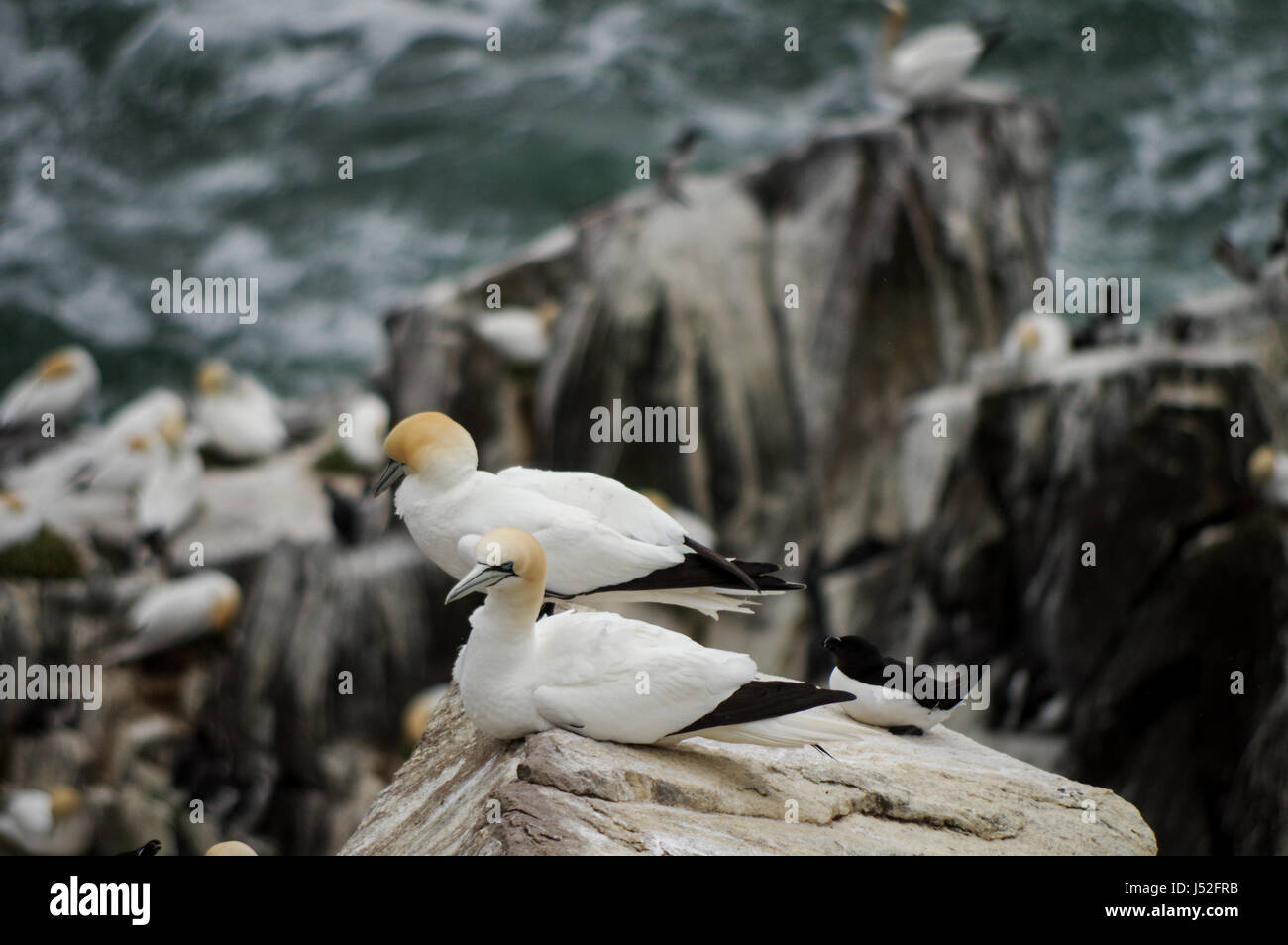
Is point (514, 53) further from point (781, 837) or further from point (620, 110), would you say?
point (781, 837)

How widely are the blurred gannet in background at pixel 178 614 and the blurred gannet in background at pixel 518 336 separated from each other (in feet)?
13.3

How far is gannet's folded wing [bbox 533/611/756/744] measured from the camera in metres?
4.59

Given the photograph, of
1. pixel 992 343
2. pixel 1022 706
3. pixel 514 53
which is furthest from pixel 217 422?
pixel 514 53

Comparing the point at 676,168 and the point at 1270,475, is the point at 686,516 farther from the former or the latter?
the point at 1270,475

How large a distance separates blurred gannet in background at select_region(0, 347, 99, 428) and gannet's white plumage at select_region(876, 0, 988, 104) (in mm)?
10665

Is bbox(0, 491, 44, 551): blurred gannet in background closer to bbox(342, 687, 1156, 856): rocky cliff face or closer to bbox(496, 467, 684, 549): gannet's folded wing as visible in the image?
bbox(342, 687, 1156, 856): rocky cliff face

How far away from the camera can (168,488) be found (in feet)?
52.2

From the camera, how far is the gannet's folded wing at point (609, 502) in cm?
538

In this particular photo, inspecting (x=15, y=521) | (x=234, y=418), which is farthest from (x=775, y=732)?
(x=234, y=418)

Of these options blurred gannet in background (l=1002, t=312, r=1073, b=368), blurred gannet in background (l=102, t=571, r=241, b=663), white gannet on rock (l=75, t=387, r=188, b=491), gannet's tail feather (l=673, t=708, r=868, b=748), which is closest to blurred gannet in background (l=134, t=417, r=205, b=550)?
white gannet on rock (l=75, t=387, r=188, b=491)

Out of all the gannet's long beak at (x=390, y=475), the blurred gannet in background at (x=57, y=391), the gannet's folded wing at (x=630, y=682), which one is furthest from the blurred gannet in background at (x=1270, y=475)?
the blurred gannet in background at (x=57, y=391)

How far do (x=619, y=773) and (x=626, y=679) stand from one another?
29 cm

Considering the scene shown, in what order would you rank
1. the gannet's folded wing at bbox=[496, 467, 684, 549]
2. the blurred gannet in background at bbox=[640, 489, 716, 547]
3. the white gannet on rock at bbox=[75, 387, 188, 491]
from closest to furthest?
the gannet's folded wing at bbox=[496, 467, 684, 549] < the blurred gannet in background at bbox=[640, 489, 716, 547] < the white gannet on rock at bbox=[75, 387, 188, 491]
